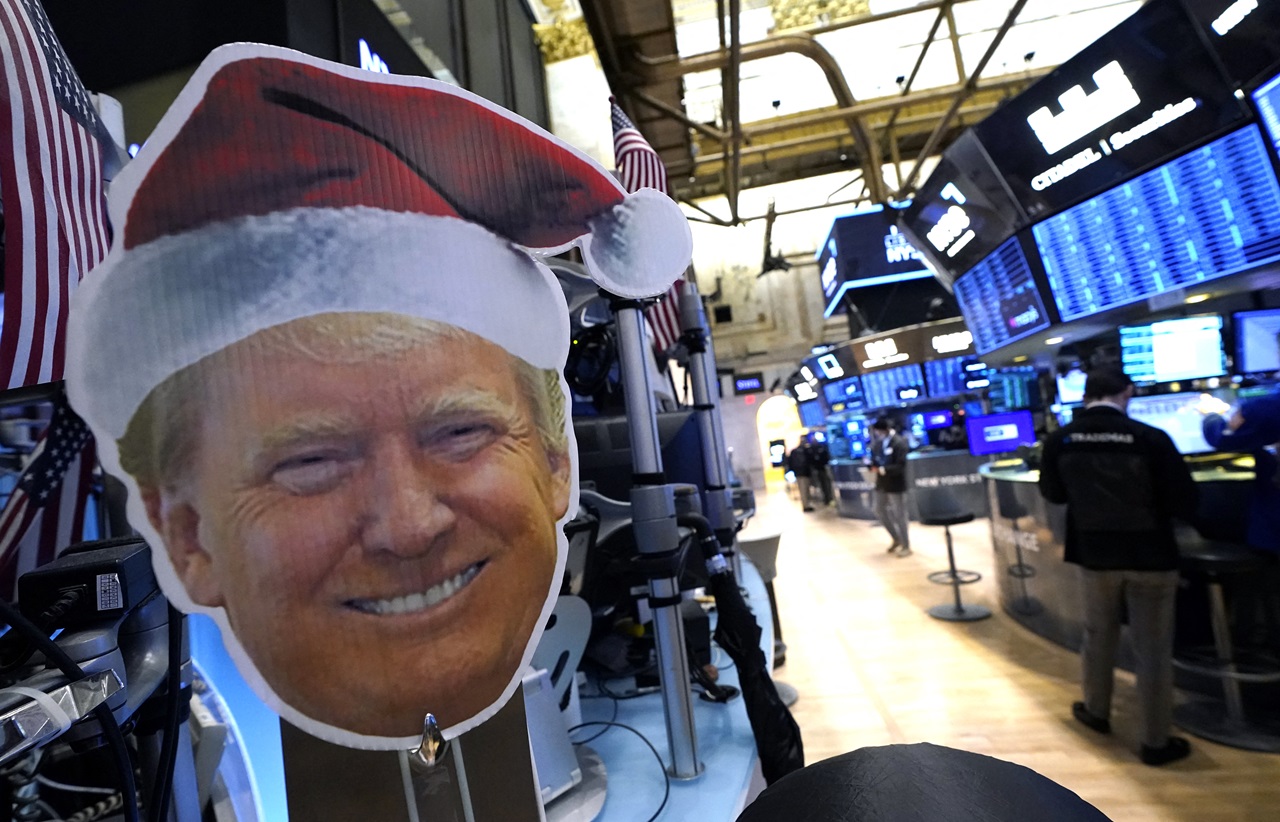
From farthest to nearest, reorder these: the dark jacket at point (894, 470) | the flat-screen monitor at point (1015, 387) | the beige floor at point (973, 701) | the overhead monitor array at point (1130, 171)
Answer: the flat-screen monitor at point (1015, 387)
the dark jacket at point (894, 470)
the overhead monitor array at point (1130, 171)
the beige floor at point (973, 701)

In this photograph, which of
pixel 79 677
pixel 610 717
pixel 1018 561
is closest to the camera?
pixel 79 677

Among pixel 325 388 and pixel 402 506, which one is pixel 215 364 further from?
pixel 402 506

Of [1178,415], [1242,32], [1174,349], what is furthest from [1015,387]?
[1242,32]

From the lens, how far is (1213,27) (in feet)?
8.88

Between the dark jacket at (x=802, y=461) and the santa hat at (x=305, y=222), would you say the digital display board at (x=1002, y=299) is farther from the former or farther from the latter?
the dark jacket at (x=802, y=461)

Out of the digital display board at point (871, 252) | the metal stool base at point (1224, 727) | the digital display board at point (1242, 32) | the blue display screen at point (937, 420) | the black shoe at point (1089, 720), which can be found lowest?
the metal stool base at point (1224, 727)

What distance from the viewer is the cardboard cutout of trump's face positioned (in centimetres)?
59

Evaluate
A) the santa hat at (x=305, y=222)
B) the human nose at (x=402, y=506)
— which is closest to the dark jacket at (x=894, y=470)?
the santa hat at (x=305, y=222)

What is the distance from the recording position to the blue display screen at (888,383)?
10.3 metres

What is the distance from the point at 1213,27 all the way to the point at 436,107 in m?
3.82

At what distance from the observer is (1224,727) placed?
2.83 metres

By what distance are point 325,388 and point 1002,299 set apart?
5.59 metres

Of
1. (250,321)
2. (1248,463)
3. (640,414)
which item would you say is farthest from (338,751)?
(1248,463)

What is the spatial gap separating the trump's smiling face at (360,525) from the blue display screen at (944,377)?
10821mm
